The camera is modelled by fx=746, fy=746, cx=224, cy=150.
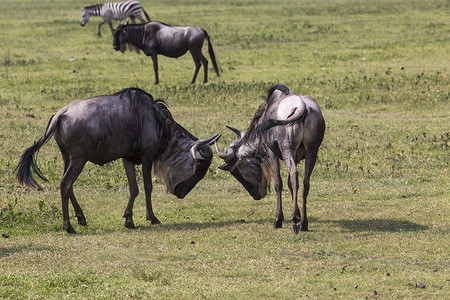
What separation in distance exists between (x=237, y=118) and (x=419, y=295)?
448 inches

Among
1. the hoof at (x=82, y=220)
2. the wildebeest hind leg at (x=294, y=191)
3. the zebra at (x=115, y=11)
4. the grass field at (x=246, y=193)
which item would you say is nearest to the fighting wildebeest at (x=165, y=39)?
the grass field at (x=246, y=193)

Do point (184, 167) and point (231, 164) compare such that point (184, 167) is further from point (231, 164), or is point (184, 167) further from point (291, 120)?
point (291, 120)

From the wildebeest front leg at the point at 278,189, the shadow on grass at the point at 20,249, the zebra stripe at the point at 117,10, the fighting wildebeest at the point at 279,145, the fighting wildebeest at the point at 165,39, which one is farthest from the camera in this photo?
the zebra stripe at the point at 117,10

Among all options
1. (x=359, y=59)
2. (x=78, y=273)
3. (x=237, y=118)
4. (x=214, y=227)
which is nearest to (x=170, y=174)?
(x=214, y=227)

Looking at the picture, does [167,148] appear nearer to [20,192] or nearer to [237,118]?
[20,192]

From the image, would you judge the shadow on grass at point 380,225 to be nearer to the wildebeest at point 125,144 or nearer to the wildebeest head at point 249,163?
the wildebeest head at point 249,163

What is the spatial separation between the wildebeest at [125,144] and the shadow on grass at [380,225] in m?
2.27

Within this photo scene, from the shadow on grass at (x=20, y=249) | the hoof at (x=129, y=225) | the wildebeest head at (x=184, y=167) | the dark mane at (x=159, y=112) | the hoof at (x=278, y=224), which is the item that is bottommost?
the hoof at (x=129, y=225)

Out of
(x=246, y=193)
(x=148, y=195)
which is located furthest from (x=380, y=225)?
(x=148, y=195)

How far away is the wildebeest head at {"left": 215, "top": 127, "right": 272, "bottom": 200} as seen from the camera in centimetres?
1107

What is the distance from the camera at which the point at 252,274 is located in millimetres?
8094

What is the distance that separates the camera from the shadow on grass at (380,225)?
10132 millimetres

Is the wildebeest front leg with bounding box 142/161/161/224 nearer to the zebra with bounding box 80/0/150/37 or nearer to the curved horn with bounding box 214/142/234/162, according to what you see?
the curved horn with bounding box 214/142/234/162

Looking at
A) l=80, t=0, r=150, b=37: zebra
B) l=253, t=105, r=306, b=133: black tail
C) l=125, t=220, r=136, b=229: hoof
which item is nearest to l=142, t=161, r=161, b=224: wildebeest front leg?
l=125, t=220, r=136, b=229: hoof
